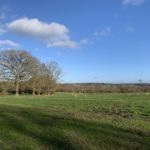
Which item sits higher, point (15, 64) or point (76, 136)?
point (15, 64)

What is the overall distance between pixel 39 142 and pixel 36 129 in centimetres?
206

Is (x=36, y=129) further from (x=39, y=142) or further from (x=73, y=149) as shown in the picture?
(x=73, y=149)

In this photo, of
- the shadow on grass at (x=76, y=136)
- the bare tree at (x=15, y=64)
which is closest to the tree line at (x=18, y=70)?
the bare tree at (x=15, y=64)

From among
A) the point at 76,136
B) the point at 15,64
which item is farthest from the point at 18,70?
the point at 76,136

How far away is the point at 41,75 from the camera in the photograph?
76.3 metres

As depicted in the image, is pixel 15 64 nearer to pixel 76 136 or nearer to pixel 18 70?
pixel 18 70

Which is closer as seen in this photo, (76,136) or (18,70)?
(76,136)

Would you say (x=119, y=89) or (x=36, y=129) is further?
(x=119, y=89)

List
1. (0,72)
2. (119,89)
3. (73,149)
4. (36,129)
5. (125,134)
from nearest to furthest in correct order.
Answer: (73,149)
(125,134)
(36,129)
(0,72)
(119,89)

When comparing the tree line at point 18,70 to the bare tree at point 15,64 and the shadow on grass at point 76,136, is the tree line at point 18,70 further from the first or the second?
the shadow on grass at point 76,136

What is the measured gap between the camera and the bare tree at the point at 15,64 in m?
67.2

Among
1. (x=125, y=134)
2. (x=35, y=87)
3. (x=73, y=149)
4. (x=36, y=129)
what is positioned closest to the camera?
(x=73, y=149)

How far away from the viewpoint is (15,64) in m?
67.1

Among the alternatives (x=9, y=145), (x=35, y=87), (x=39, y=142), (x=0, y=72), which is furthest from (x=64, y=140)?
(x=35, y=87)
